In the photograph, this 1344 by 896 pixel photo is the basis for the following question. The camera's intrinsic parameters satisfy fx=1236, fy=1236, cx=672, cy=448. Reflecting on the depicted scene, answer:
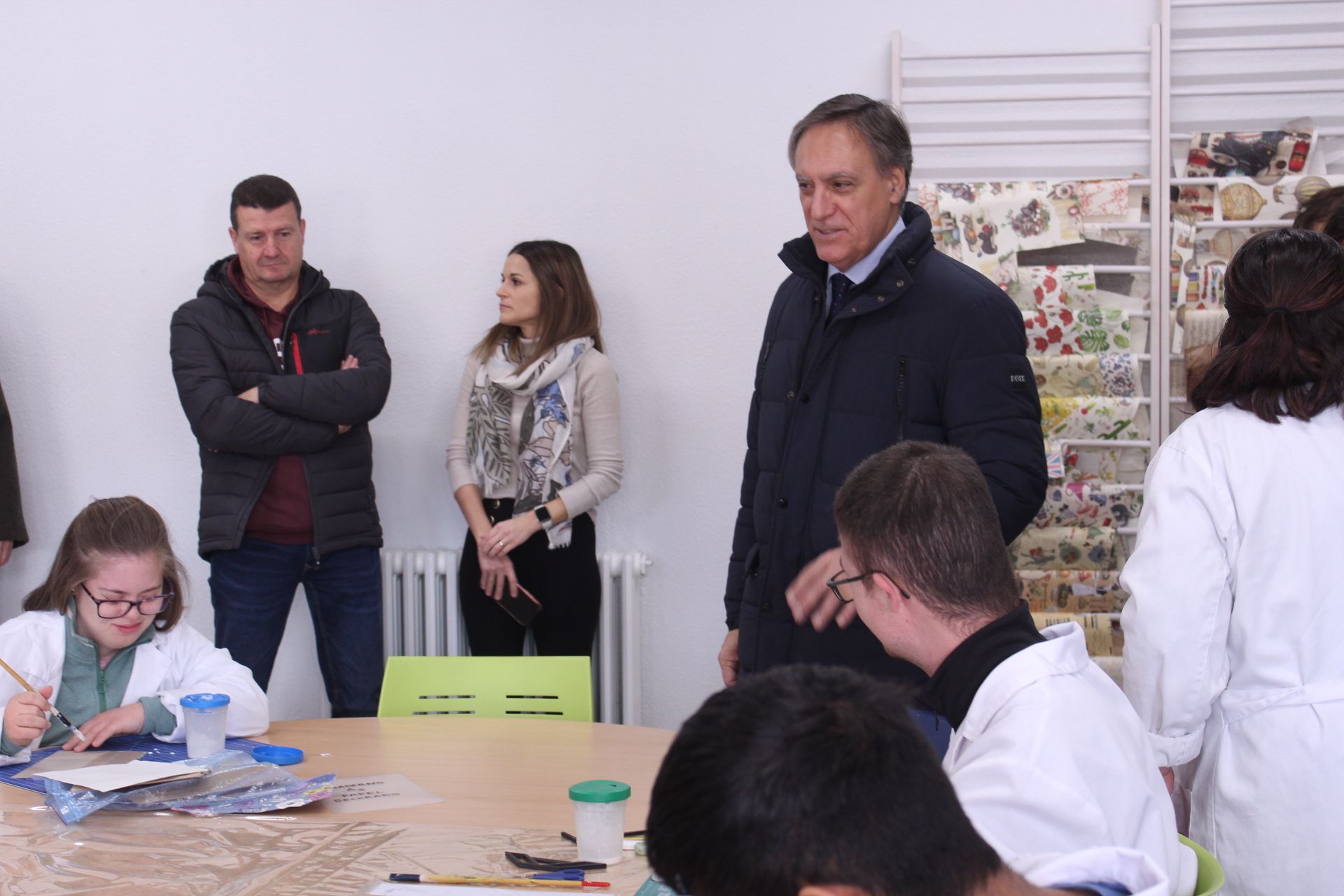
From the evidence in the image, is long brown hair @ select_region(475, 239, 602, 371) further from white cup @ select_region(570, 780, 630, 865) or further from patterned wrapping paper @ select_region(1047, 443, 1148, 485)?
white cup @ select_region(570, 780, 630, 865)

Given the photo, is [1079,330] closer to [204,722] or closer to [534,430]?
[534,430]

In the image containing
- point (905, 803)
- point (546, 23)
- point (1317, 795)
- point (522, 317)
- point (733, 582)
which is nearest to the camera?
point (905, 803)

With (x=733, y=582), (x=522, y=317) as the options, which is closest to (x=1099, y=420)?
(x=733, y=582)

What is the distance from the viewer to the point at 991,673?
53.5 inches

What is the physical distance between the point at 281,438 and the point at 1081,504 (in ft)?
7.28

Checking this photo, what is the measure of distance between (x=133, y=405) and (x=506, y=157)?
1.48m

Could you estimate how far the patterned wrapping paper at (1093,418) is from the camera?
11.3 ft

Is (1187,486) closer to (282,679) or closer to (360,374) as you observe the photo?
(360,374)

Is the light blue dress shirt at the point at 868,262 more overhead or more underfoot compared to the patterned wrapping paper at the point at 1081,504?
more overhead

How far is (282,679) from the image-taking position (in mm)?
4117

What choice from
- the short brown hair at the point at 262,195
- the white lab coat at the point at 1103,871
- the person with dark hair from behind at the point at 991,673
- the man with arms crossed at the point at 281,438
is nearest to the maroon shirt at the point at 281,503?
the man with arms crossed at the point at 281,438

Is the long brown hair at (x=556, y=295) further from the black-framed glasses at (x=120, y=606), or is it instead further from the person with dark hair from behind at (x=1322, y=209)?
the person with dark hair from behind at (x=1322, y=209)

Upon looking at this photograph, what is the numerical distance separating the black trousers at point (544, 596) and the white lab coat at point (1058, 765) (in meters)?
2.29

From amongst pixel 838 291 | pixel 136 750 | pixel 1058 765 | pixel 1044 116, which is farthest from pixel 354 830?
pixel 1044 116
